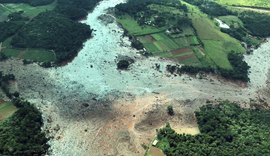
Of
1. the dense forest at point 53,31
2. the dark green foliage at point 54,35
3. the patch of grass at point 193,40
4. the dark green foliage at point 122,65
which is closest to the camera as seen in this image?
the dark green foliage at point 122,65

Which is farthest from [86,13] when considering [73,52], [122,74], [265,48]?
[265,48]

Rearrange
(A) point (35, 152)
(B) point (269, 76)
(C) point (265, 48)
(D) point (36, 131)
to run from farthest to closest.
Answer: (C) point (265, 48) < (B) point (269, 76) < (D) point (36, 131) < (A) point (35, 152)

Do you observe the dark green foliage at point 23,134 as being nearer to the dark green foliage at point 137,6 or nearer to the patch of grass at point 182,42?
the patch of grass at point 182,42

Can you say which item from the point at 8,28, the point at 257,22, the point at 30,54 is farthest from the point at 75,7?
the point at 257,22

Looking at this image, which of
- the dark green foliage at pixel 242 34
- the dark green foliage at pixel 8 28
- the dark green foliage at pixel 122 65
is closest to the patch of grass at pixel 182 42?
the dark green foliage at pixel 242 34

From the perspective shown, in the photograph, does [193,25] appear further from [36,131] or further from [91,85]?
[36,131]

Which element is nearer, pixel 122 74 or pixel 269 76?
pixel 122 74
